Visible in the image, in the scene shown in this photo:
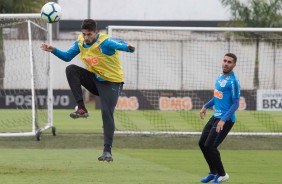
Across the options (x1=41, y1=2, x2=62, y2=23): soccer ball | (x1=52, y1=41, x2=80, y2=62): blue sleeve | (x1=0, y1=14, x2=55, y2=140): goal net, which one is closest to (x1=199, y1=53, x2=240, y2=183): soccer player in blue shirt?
(x1=52, y1=41, x2=80, y2=62): blue sleeve

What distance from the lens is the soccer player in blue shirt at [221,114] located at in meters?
13.7

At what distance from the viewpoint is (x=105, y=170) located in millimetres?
15617

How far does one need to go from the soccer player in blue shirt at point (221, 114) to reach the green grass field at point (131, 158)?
1.24ft

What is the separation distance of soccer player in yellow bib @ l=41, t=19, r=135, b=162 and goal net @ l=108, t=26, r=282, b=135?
845 cm

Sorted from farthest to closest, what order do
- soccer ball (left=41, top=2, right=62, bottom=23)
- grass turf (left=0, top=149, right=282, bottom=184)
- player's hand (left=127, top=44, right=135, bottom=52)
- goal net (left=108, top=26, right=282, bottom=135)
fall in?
goal net (left=108, top=26, right=282, bottom=135)
soccer ball (left=41, top=2, right=62, bottom=23)
grass turf (left=0, top=149, right=282, bottom=184)
player's hand (left=127, top=44, right=135, bottom=52)

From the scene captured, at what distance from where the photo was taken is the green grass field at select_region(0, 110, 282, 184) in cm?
1446

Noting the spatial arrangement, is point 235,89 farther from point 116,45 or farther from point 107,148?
point 107,148

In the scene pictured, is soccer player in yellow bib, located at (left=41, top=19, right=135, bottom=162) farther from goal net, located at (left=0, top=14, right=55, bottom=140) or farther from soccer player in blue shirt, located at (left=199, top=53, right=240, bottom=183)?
goal net, located at (left=0, top=14, right=55, bottom=140)

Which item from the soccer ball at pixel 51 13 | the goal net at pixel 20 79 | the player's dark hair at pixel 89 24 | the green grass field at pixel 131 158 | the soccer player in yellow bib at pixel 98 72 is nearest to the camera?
the player's dark hair at pixel 89 24

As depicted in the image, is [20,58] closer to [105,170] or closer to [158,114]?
[158,114]

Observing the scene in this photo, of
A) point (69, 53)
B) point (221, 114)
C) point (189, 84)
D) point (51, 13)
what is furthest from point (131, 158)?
point (189, 84)

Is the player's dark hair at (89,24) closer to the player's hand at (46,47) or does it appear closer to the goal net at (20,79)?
the player's hand at (46,47)

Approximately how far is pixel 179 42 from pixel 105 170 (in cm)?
1810

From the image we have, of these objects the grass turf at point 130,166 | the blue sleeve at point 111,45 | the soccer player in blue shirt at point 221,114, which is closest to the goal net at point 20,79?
the grass turf at point 130,166
